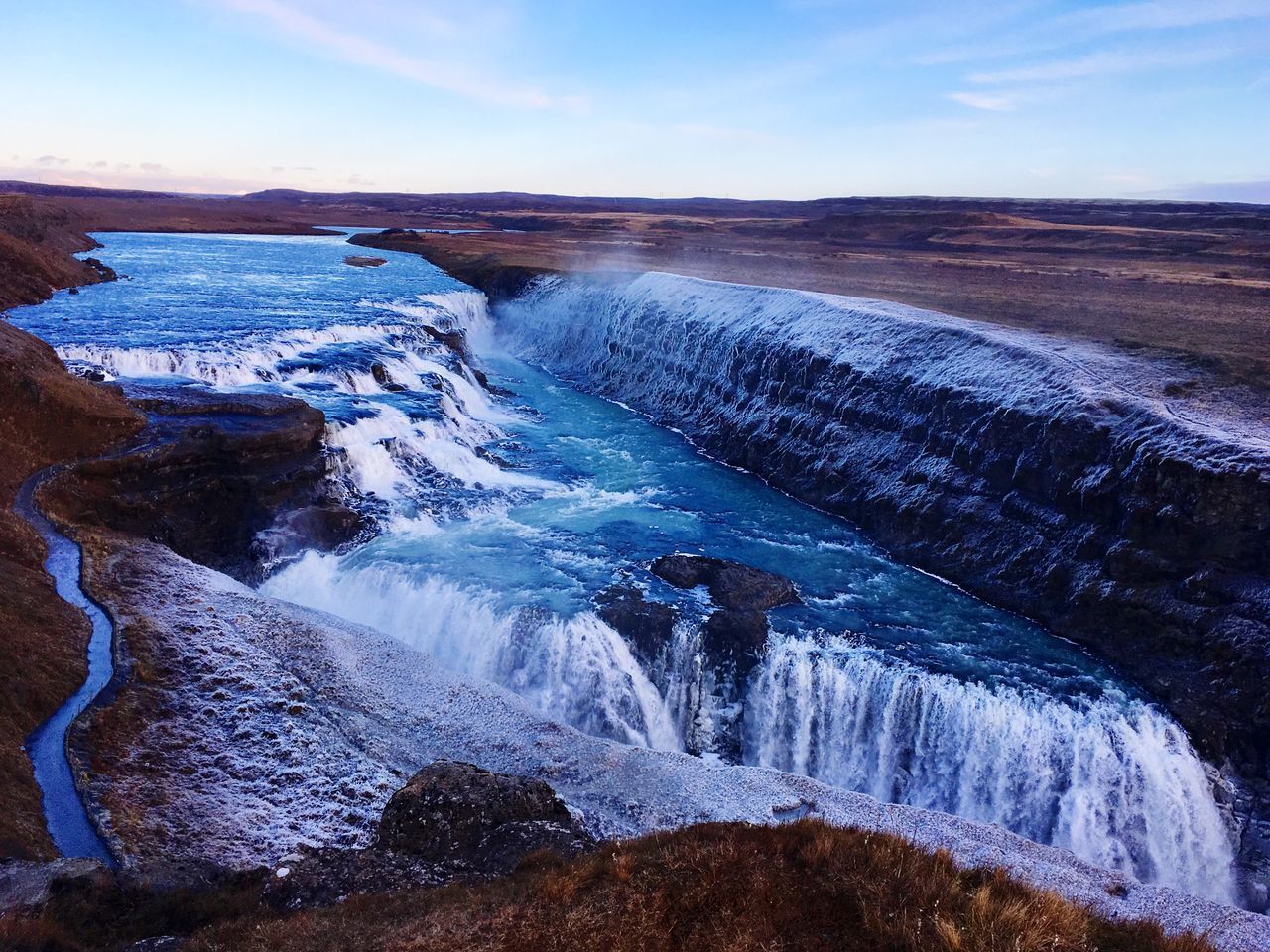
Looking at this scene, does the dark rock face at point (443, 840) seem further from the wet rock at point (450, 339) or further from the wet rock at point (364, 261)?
the wet rock at point (364, 261)

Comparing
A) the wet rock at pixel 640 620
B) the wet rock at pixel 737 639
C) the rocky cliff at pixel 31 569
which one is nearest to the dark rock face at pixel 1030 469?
the wet rock at pixel 737 639

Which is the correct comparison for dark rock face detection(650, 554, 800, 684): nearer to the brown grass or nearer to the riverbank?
the riverbank

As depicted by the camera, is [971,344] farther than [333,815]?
Yes

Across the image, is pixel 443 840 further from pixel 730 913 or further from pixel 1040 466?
pixel 1040 466

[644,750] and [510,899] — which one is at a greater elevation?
[510,899]

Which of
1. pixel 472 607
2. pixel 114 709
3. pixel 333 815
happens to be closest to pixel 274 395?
pixel 472 607

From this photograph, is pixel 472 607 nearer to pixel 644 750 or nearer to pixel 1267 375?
pixel 644 750

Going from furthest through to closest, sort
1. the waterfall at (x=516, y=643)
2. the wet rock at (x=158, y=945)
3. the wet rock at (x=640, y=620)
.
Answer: the wet rock at (x=640, y=620)
the waterfall at (x=516, y=643)
the wet rock at (x=158, y=945)
